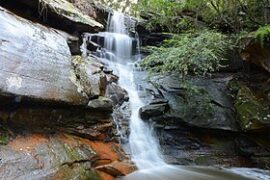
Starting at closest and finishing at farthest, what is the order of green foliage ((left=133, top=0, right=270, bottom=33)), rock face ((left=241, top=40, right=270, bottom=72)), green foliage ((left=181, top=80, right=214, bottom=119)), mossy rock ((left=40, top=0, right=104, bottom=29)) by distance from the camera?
mossy rock ((left=40, top=0, right=104, bottom=29)), rock face ((left=241, top=40, right=270, bottom=72)), green foliage ((left=181, top=80, right=214, bottom=119)), green foliage ((left=133, top=0, right=270, bottom=33))

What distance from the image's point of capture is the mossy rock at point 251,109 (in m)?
7.53

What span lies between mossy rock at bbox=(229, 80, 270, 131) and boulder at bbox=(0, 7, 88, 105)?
425 cm

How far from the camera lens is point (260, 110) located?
7.72 metres

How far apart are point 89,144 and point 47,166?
139 centimetres

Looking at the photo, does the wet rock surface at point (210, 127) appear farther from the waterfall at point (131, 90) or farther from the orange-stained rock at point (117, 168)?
the orange-stained rock at point (117, 168)

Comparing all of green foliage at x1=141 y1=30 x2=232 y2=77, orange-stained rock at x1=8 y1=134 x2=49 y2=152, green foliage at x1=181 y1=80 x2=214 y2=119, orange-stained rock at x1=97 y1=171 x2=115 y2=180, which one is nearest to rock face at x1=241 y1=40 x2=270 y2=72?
green foliage at x1=141 y1=30 x2=232 y2=77

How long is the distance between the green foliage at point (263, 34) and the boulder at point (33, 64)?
14.7 ft

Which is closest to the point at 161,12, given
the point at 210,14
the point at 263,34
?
the point at 210,14

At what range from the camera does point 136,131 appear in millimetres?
8047

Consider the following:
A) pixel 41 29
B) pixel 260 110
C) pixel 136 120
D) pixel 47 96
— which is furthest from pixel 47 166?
pixel 260 110

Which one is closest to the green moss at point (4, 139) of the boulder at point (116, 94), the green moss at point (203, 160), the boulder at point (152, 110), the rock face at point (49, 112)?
the rock face at point (49, 112)

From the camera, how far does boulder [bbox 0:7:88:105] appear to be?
493 centimetres

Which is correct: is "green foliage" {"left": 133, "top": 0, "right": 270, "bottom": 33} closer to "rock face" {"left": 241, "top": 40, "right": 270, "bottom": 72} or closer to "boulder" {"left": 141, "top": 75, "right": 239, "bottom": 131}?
"rock face" {"left": 241, "top": 40, "right": 270, "bottom": 72}

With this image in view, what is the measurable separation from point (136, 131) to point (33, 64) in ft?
11.8
